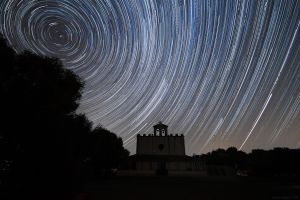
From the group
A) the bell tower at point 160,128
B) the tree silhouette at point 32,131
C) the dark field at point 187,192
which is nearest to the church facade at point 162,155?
the bell tower at point 160,128

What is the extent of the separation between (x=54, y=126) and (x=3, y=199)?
15.1 feet

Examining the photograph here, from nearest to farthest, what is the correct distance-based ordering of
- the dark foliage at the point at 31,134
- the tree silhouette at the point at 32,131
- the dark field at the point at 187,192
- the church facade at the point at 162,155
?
1. the dark foliage at the point at 31,134
2. the tree silhouette at the point at 32,131
3. the dark field at the point at 187,192
4. the church facade at the point at 162,155

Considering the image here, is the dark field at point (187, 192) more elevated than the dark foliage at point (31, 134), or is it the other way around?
the dark foliage at point (31, 134)

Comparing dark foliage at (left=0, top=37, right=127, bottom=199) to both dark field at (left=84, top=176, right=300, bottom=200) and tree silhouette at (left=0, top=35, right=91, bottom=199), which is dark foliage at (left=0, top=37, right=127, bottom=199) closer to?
tree silhouette at (left=0, top=35, right=91, bottom=199)

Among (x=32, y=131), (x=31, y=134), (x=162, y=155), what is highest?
(x=162, y=155)

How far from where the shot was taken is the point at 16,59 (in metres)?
14.9

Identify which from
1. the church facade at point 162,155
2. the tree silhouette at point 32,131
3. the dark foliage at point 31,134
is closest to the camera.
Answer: the dark foliage at point 31,134

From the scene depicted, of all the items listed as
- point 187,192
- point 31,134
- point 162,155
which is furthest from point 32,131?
point 162,155

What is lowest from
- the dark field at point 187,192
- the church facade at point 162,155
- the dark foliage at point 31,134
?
the dark field at point 187,192

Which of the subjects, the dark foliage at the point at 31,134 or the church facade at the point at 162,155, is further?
the church facade at the point at 162,155

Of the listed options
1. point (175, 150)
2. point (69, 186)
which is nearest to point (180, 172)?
point (175, 150)

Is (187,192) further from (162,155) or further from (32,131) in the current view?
(162,155)

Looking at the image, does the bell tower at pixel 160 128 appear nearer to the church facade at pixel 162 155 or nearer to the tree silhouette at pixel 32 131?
the church facade at pixel 162 155

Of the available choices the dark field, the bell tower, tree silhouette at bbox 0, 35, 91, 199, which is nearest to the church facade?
the bell tower
